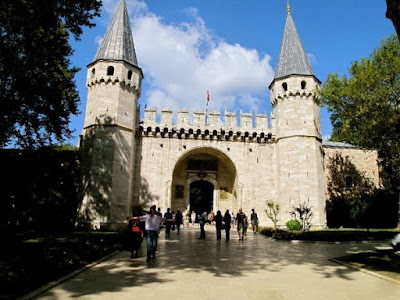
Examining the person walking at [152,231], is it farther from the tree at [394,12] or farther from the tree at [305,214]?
the tree at [305,214]

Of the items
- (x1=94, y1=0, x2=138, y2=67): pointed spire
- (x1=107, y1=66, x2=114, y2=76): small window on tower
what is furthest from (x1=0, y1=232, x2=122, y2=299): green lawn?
(x1=94, y1=0, x2=138, y2=67): pointed spire

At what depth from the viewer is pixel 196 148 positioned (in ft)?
79.5

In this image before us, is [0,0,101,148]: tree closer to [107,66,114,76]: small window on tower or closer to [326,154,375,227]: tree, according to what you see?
[107,66,114,76]: small window on tower

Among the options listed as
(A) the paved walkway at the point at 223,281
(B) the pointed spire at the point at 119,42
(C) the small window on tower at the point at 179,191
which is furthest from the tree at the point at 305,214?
(B) the pointed spire at the point at 119,42

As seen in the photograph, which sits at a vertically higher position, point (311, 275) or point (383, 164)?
point (383, 164)

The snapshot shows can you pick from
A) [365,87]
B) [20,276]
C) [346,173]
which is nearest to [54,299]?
[20,276]

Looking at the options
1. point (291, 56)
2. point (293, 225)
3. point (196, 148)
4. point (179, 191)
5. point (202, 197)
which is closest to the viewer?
point (293, 225)

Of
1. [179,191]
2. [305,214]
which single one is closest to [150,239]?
[305,214]

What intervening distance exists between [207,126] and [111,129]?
7309 millimetres

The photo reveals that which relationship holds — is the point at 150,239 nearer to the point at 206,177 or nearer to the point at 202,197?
the point at 206,177

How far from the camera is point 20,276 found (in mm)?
5605

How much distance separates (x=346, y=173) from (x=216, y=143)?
1116 centimetres

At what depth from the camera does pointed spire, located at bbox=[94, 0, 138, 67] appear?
22.8m

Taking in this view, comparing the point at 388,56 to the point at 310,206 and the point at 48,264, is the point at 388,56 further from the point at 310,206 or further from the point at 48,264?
the point at 48,264
